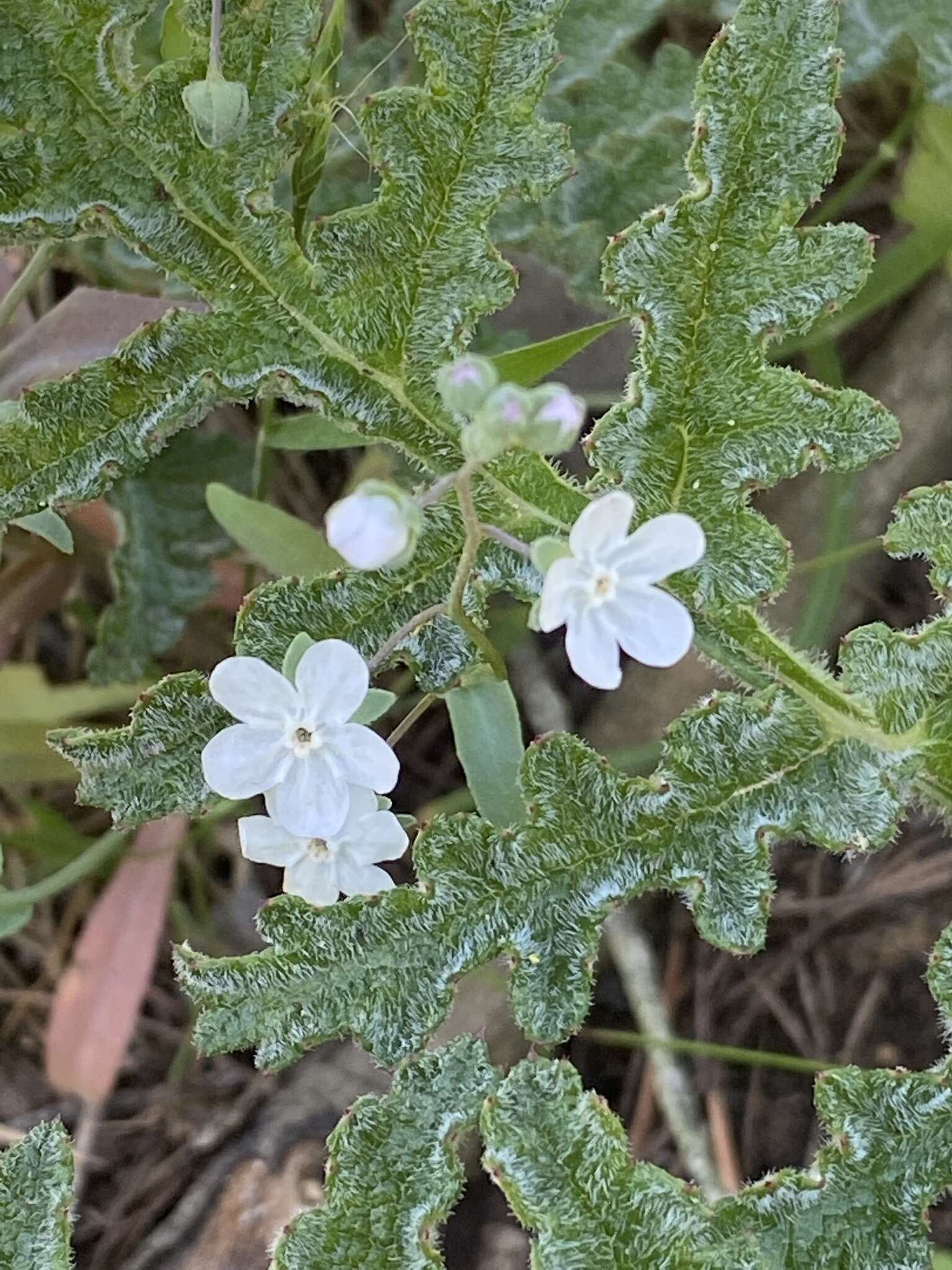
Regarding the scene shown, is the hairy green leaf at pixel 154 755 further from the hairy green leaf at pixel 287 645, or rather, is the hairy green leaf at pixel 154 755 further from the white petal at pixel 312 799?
the white petal at pixel 312 799

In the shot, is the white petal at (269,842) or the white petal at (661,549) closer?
the white petal at (661,549)

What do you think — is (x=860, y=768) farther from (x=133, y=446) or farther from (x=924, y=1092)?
(x=133, y=446)

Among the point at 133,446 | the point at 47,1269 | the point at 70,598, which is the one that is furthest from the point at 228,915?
the point at 133,446

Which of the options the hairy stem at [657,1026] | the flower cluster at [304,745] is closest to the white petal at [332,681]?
the flower cluster at [304,745]

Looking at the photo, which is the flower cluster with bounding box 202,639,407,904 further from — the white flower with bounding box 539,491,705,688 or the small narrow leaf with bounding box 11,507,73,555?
the small narrow leaf with bounding box 11,507,73,555

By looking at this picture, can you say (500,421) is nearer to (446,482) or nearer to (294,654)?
(446,482)

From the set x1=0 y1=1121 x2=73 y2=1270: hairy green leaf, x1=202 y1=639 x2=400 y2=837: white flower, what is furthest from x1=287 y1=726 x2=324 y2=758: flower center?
x1=0 y1=1121 x2=73 y2=1270: hairy green leaf
